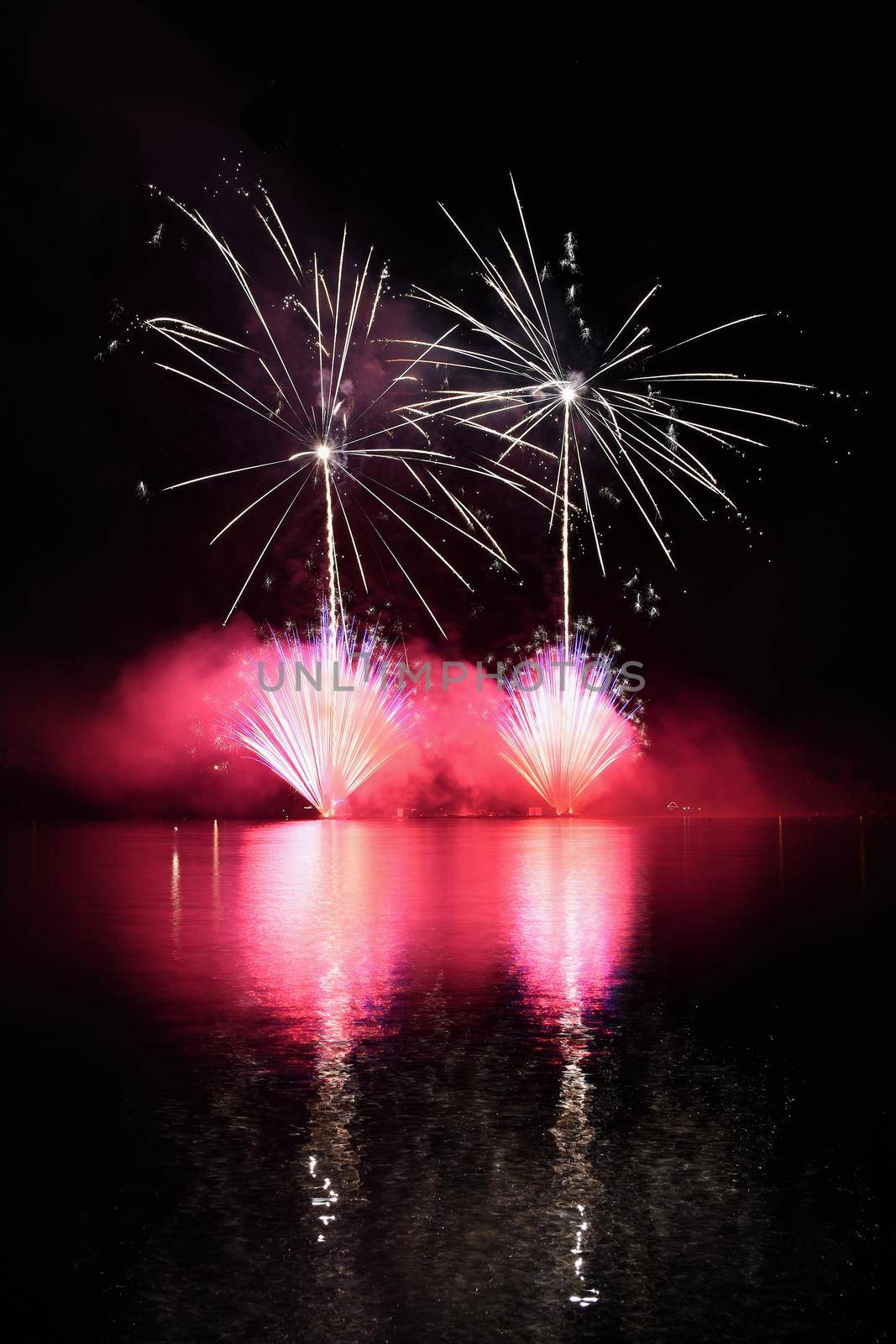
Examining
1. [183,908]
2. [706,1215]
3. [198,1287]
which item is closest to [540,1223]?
[706,1215]

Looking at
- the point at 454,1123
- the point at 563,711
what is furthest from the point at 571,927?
the point at 563,711

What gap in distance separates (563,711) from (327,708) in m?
6.67

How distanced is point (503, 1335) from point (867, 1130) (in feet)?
8.02

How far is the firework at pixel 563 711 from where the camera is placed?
3666cm

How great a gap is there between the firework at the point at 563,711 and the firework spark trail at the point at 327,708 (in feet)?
11.3

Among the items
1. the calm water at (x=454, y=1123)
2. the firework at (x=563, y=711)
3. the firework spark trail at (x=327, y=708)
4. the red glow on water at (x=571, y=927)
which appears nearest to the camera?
the calm water at (x=454, y=1123)

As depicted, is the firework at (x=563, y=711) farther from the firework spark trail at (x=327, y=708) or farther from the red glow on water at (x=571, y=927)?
the red glow on water at (x=571, y=927)

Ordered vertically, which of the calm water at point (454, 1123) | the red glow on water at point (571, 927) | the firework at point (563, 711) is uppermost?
the firework at point (563, 711)

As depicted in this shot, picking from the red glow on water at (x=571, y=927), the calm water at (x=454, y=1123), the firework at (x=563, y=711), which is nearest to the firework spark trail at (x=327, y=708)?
the firework at (x=563, y=711)

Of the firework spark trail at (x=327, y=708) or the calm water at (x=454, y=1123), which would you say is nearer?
the calm water at (x=454, y=1123)

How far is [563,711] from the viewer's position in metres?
36.5

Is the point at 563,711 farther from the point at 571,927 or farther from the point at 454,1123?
the point at 454,1123

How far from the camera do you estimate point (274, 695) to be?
119 ft

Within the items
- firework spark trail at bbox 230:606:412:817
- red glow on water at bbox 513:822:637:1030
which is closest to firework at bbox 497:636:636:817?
firework spark trail at bbox 230:606:412:817
